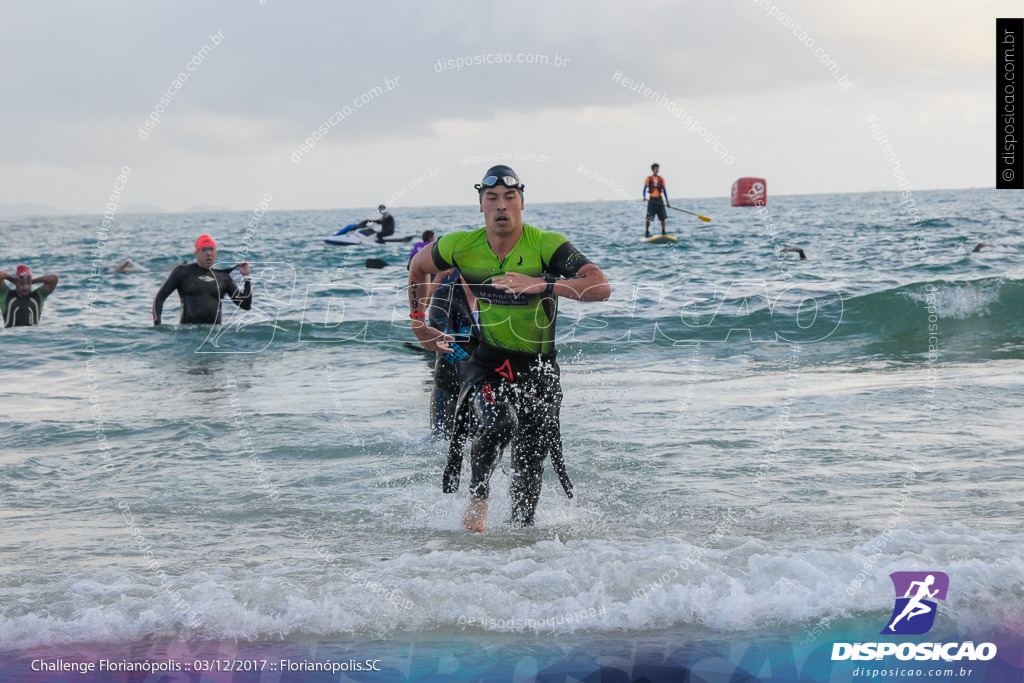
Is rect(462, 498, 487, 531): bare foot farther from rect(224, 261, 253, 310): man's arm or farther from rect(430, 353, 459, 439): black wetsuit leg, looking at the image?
rect(224, 261, 253, 310): man's arm

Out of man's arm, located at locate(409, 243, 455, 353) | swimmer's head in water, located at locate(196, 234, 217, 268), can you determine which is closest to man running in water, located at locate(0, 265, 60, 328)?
swimmer's head in water, located at locate(196, 234, 217, 268)

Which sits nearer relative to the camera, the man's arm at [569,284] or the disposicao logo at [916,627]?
the disposicao logo at [916,627]

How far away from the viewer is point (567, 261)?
492 centimetres

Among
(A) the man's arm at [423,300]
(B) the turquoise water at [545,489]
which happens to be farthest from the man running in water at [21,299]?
(A) the man's arm at [423,300]

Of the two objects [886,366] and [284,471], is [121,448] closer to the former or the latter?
[284,471]

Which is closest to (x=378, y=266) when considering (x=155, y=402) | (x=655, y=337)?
(x=655, y=337)

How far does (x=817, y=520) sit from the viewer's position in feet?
18.0

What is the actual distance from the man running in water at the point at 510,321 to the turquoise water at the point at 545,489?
64cm

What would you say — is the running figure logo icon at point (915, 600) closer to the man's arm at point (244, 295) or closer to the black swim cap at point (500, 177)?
the black swim cap at point (500, 177)

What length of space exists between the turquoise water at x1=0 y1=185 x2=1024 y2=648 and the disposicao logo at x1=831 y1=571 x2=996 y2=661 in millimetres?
72

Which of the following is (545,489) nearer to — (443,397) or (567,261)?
(443,397)

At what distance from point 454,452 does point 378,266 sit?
22332mm

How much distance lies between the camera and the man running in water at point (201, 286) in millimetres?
13328

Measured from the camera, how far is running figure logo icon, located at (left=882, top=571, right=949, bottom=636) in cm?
405
